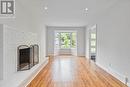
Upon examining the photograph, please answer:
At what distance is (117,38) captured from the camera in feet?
16.5

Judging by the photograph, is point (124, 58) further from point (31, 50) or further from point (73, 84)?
point (31, 50)

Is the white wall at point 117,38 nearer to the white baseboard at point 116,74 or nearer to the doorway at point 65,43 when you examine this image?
the white baseboard at point 116,74

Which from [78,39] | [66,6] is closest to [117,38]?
[66,6]

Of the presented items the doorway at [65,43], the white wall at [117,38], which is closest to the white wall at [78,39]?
the doorway at [65,43]

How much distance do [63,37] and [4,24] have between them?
33.9ft

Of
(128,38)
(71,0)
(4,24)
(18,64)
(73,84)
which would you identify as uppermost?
(71,0)

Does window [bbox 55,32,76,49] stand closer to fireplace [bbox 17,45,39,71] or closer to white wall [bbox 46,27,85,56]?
white wall [bbox 46,27,85,56]

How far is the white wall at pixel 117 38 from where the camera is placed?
428 cm

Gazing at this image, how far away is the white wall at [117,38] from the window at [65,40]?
720 cm

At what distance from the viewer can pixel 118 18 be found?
16.2 ft

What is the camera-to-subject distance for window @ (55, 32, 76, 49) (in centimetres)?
1366

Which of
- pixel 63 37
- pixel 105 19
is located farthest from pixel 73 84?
pixel 63 37

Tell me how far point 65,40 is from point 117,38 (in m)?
8.95

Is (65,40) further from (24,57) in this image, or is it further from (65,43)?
(24,57)
